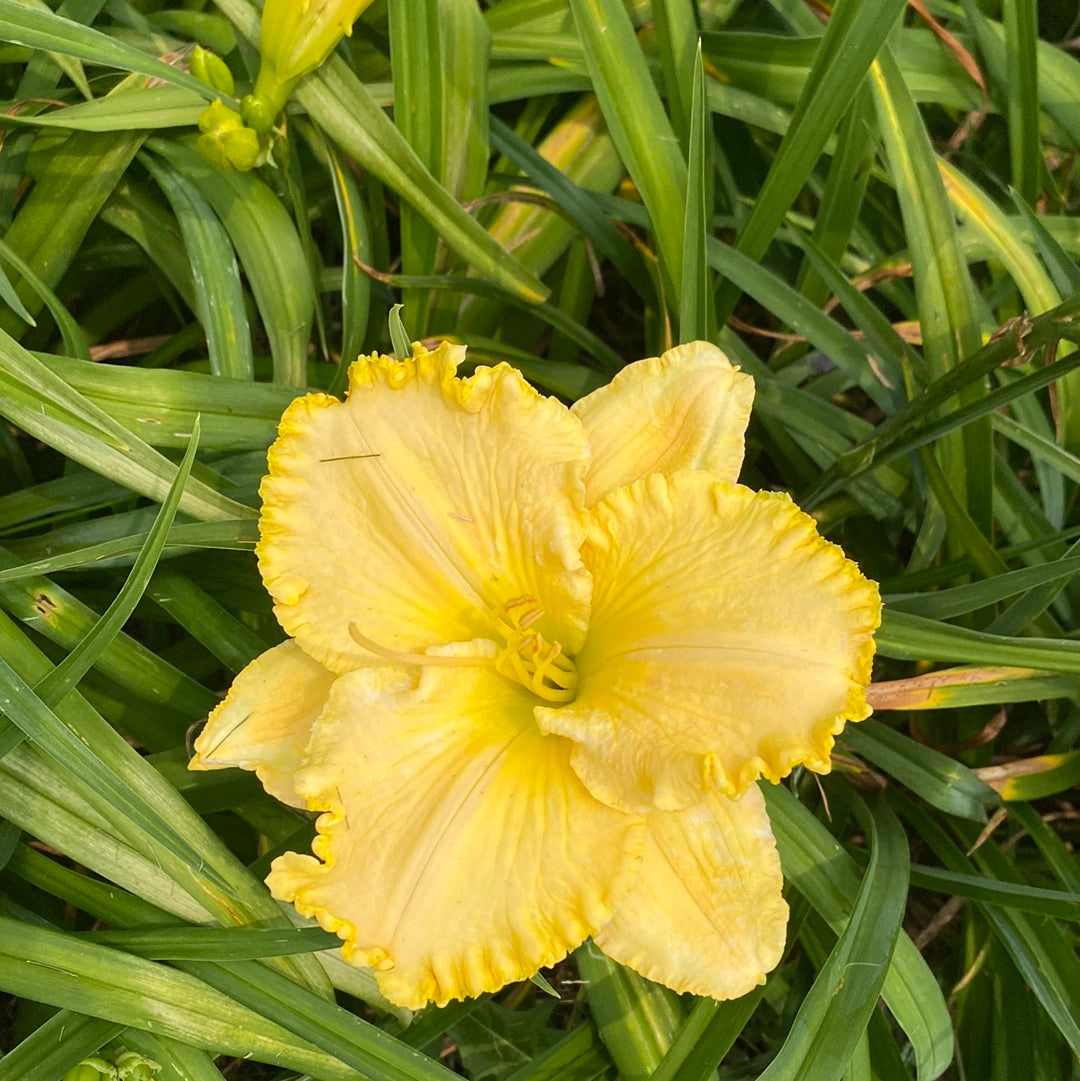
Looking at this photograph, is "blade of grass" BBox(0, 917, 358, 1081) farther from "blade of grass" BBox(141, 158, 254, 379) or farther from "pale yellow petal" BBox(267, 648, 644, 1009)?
"blade of grass" BBox(141, 158, 254, 379)

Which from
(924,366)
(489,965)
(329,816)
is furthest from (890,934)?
(924,366)

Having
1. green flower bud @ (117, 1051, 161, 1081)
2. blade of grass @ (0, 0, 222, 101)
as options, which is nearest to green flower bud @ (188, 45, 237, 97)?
blade of grass @ (0, 0, 222, 101)

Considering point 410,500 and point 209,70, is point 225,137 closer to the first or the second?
point 209,70

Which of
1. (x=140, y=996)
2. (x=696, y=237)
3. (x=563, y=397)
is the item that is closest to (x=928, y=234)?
(x=696, y=237)

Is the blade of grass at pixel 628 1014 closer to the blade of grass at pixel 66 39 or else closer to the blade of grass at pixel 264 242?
the blade of grass at pixel 264 242

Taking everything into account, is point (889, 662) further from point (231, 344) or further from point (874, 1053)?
point (231, 344)
